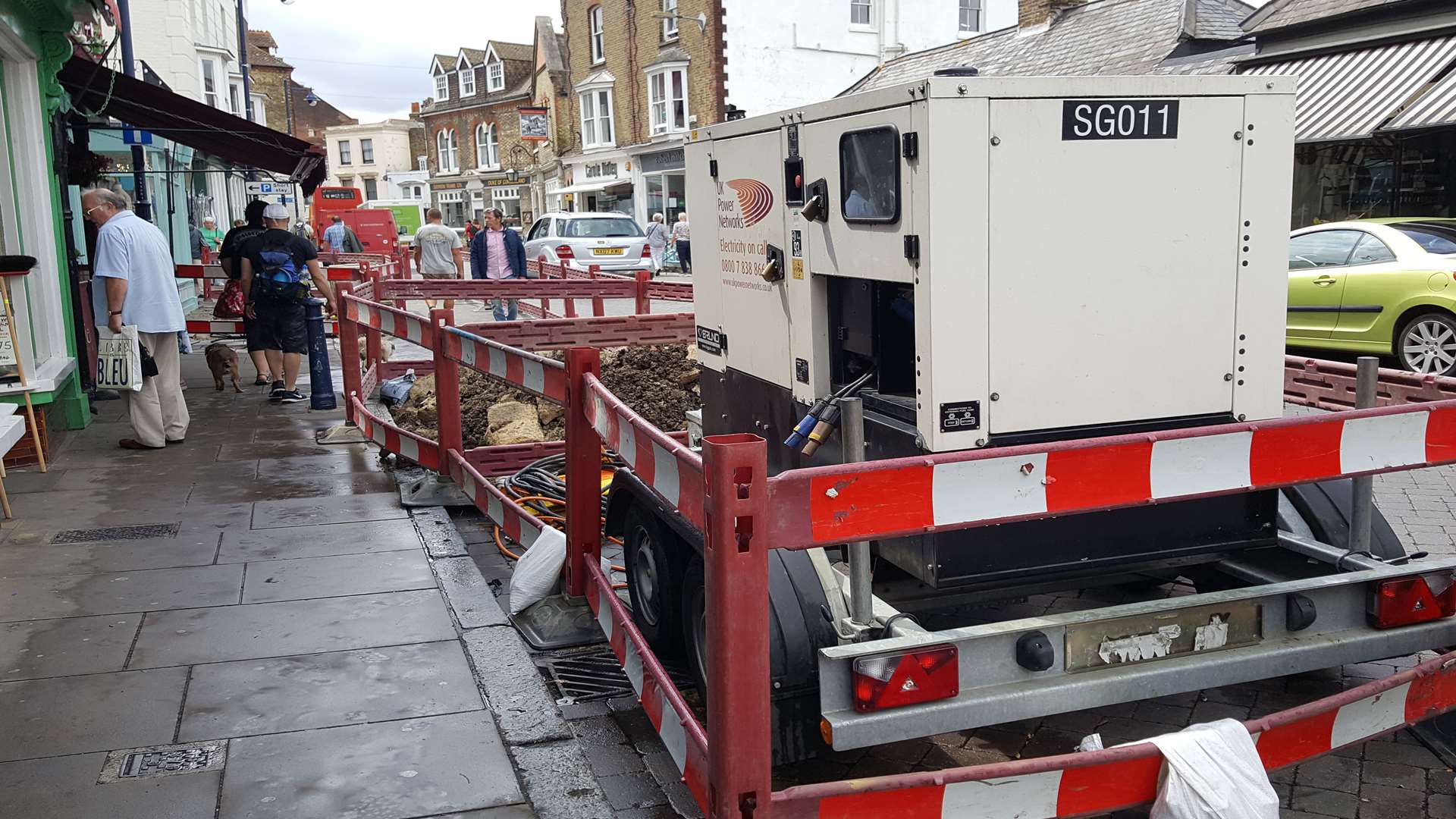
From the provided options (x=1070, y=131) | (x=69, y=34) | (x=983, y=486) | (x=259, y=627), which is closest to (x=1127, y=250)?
(x=1070, y=131)

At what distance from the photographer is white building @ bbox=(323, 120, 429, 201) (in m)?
84.4

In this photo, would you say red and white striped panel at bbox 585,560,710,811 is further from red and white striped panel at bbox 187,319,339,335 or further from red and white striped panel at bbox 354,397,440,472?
red and white striped panel at bbox 187,319,339,335

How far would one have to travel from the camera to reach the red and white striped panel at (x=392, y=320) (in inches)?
294

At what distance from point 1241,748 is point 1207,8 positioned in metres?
20.1

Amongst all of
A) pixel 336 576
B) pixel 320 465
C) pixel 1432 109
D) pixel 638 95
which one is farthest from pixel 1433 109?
pixel 638 95

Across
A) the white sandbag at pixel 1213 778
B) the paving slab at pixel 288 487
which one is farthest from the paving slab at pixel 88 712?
the white sandbag at pixel 1213 778

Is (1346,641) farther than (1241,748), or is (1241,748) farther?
(1346,641)

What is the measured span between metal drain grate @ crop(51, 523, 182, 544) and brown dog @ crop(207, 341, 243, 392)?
17.8 ft

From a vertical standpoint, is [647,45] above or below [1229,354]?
above

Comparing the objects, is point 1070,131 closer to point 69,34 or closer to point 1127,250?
point 1127,250

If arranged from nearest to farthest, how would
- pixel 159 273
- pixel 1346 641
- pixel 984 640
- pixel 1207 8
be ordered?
pixel 984 640 < pixel 1346 641 < pixel 159 273 < pixel 1207 8

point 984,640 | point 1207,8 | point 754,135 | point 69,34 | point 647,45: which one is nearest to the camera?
point 984,640

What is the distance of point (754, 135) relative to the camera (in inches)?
181

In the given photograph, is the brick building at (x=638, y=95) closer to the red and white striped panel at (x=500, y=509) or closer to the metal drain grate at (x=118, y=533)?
the red and white striped panel at (x=500, y=509)
